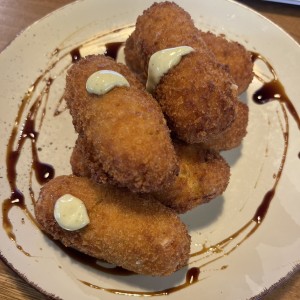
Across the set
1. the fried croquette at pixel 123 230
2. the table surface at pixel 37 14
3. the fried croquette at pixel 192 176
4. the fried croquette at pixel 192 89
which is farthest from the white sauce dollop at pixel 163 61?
the table surface at pixel 37 14

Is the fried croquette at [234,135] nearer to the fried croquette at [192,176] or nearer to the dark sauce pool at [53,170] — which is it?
the fried croquette at [192,176]

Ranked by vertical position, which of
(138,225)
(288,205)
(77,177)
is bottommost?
(288,205)

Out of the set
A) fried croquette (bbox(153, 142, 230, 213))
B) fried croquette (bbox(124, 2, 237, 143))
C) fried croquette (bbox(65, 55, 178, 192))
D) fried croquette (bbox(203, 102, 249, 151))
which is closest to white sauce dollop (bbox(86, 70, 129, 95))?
fried croquette (bbox(65, 55, 178, 192))

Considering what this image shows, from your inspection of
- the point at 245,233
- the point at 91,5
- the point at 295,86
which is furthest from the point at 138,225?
the point at 91,5

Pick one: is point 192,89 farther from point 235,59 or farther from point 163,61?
point 235,59

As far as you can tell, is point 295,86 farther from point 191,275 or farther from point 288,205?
point 191,275

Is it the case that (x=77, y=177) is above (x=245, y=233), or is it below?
above

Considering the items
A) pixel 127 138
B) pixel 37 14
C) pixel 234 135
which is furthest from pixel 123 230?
pixel 37 14
